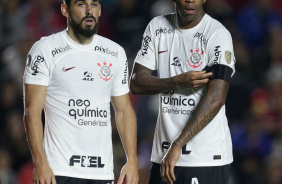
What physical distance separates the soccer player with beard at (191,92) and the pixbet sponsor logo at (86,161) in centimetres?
58

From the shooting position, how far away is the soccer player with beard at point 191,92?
6.18 meters

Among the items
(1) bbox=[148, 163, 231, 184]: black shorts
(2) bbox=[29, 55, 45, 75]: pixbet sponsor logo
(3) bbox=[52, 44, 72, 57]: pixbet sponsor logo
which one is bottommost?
(1) bbox=[148, 163, 231, 184]: black shorts

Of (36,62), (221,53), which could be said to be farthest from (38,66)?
(221,53)

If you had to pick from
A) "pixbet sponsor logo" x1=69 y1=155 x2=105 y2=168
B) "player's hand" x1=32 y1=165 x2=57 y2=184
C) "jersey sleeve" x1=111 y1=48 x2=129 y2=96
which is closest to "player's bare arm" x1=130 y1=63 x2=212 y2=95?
"jersey sleeve" x1=111 y1=48 x2=129 y2=96

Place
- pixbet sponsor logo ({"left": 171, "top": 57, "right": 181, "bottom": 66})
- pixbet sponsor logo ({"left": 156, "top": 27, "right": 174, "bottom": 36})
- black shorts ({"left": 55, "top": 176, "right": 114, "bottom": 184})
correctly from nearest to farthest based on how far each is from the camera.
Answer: black shorts ({"left": 55, "top": 176, "right": 114, "bottom": 184}), pixbet sponsor logo ({"left": 171, "top": 57, "right": 181, "bottom": 66}), pixbet sponsor logo ({"left": 156, "top": 27, "right": 174, "bottom": 36})

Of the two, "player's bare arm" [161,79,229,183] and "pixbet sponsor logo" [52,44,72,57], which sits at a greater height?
"pixbet sponsor logo" [52,44,72,57]

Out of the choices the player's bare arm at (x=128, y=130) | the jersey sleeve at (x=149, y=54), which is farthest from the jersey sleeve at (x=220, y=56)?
the player's bare arm at (x=128, y=130)

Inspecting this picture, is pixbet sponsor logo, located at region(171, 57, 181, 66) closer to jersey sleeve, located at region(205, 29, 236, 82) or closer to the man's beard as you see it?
jersey sleeve, located at region(205, 29, 236, 82)

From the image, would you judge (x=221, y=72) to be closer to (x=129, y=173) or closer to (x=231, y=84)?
(x=129, y=173)

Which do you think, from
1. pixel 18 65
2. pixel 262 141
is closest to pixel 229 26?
pixel 262 141

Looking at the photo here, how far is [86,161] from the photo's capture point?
6035 millimetres

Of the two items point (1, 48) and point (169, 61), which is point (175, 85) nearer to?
point (169, 61)

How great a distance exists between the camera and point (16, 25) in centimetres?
1202

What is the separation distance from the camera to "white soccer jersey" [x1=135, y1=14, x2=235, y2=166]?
20.9 ft
